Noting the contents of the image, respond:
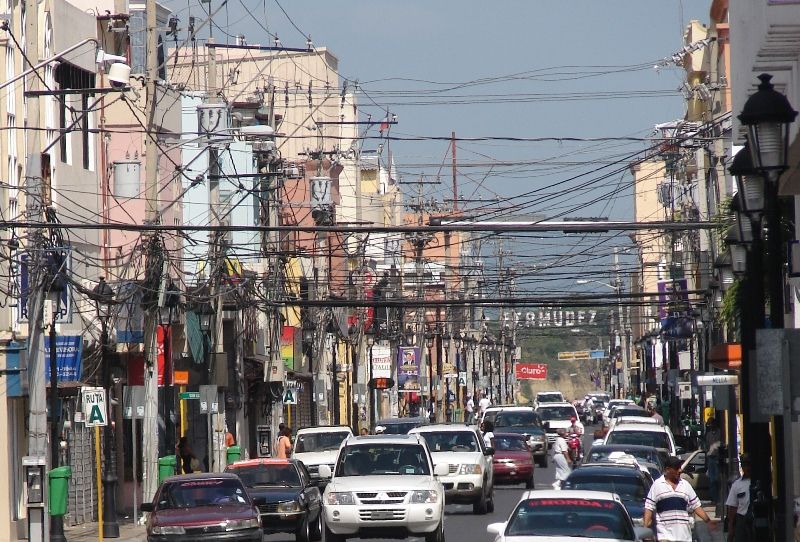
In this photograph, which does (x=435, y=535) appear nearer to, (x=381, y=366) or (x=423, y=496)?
(x=423, y=496)

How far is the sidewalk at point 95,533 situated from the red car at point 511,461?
1235 cm

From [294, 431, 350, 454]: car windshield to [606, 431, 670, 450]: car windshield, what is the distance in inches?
264

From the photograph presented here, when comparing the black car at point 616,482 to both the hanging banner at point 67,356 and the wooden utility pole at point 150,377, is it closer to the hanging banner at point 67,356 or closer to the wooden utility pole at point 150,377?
the wooden utility pole at point 150,377

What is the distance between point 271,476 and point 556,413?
1640 inches

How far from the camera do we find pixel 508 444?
46.5m

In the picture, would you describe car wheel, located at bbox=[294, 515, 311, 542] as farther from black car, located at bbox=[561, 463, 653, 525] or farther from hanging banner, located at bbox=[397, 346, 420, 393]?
hanging banner, located at bbox=[397, 346, 420, 393]

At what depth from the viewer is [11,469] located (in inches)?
1299

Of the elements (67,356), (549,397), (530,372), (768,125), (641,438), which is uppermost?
(768,125)

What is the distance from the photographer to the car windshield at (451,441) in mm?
36750

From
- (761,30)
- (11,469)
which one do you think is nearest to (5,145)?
(11,469)

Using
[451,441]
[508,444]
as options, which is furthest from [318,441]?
[508,444]

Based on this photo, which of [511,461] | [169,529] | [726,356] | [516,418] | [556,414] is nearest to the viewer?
[726,356]

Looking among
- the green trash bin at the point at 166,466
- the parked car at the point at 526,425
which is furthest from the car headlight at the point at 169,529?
the parked car at the point at 526,425

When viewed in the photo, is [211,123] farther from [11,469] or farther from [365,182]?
[365,182]
